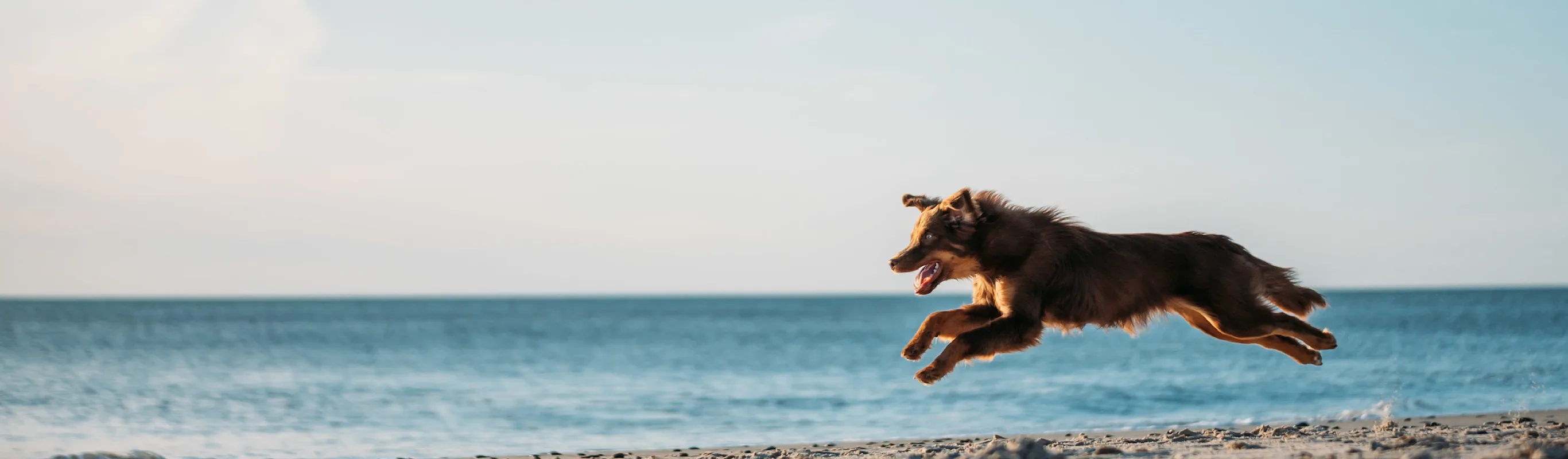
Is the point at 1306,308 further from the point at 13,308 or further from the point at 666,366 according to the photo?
the point at 13,308

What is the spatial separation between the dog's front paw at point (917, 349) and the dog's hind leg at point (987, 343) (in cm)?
11

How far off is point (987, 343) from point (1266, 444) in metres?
3.45

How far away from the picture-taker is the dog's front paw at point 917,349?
7.17 meters

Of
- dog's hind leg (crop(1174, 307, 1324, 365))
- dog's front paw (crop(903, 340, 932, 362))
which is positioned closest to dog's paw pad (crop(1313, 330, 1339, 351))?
dog's hind leg (crop(1174, 307, 1324, 365))

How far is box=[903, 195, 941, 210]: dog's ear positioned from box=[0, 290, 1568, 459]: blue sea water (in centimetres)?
580

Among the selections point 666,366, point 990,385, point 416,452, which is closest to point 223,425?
point 416,452

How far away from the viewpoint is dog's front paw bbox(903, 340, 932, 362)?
7168 mm

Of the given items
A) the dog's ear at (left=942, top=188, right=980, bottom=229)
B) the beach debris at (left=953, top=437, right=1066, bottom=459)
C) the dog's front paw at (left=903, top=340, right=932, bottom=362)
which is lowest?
the beach debris at (left=953, top=437, right=1066, bottom=459)

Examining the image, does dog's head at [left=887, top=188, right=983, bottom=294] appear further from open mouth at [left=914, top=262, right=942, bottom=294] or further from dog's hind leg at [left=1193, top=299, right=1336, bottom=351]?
dog's hind leg at [left=1193, top=299, right=1336, bottom=351]

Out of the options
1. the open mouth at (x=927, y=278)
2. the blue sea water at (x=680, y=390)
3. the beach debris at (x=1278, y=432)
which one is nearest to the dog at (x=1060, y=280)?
→ the open mouth at (x=927, y=278)

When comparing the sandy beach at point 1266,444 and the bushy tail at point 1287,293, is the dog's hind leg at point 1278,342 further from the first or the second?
the sandy beach at point 1266,444

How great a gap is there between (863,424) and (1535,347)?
23785 mm

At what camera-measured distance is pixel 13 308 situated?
127000 mm

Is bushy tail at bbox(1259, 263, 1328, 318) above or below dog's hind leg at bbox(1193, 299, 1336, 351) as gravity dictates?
above
